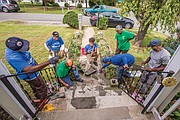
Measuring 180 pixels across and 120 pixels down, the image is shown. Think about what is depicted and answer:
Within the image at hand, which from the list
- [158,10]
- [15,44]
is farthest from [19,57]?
[158,10]

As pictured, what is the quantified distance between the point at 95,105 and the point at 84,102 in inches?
12.1

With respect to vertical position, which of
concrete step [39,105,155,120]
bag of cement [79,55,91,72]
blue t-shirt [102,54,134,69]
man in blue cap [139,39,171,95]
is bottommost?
bag of cement [79,55,91,72]

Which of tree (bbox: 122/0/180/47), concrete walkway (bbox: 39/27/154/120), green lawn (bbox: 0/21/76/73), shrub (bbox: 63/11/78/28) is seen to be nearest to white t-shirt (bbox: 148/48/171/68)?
concrete walkway (bbox: 39/27/154/120)

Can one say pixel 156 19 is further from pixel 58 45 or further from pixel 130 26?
pixel 130 26

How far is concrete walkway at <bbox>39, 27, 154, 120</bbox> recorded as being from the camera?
2.67 meters

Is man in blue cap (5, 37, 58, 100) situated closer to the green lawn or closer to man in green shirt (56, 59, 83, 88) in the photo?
man in green shirt (56, 59, 83, 88)

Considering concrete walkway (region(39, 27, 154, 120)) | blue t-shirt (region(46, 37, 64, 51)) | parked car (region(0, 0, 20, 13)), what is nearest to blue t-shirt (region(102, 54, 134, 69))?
concrete walkway (region(39, 27, 154, 120))

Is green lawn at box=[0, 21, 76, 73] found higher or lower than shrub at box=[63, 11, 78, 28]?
Answer: lower

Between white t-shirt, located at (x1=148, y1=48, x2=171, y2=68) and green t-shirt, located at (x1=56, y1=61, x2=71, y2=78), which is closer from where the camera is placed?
→ white t-shirt, located at (x1=148, y1=48, x2=171, y2=68)

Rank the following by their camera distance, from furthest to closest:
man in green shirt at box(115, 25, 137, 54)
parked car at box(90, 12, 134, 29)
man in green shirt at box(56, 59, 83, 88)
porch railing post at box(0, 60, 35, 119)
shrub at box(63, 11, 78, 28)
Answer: parked car at box(90, 12, 134, 29) → shrub at box(63, 11, 78, 28) → man in green shirt at box(115, 25, 137, 54) → man in green shirt at box(56, 59, 83, 88) → porch railing post at box(0, 60, 35, 119)

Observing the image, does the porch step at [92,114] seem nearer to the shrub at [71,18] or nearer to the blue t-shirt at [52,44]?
the blue t-shirt at [52,44]

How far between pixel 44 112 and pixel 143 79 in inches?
112

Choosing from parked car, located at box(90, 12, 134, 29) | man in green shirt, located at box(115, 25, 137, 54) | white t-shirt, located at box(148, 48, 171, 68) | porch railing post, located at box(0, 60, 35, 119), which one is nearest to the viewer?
porch railing post, located at box(0, 60, 35, 119)

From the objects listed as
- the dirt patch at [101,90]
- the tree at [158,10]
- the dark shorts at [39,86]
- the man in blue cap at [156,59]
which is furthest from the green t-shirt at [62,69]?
the tree at [158,10]
